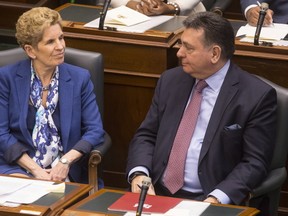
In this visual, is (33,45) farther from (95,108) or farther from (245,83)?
(245,83)

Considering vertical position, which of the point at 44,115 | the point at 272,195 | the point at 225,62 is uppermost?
the point at 225,62

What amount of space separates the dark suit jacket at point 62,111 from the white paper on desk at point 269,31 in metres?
1.04

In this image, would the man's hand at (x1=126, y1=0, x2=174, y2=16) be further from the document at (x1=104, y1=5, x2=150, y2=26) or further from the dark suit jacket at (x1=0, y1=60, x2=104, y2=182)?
the dark suit jacket at (x1=0, y1=60, x2=104, y2=182)

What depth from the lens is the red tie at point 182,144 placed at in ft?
14.3

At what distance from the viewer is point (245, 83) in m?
4.36

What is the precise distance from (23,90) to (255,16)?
160 centimetres

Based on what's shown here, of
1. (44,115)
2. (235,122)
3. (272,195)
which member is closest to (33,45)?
(44,115)

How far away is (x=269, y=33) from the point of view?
5.32 m

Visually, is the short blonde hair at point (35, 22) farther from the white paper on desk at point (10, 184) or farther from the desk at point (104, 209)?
the desk at point (104, 209)

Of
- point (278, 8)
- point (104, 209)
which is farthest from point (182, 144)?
point (278, 8)

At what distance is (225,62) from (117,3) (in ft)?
6.38

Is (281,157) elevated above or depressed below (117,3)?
below

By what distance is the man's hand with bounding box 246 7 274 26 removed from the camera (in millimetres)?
5449

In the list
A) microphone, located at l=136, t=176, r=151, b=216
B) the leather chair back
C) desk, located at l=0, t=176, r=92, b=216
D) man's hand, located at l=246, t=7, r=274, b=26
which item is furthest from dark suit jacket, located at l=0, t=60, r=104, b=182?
man's hand, located at l=246, t=7, r=274, b=26
